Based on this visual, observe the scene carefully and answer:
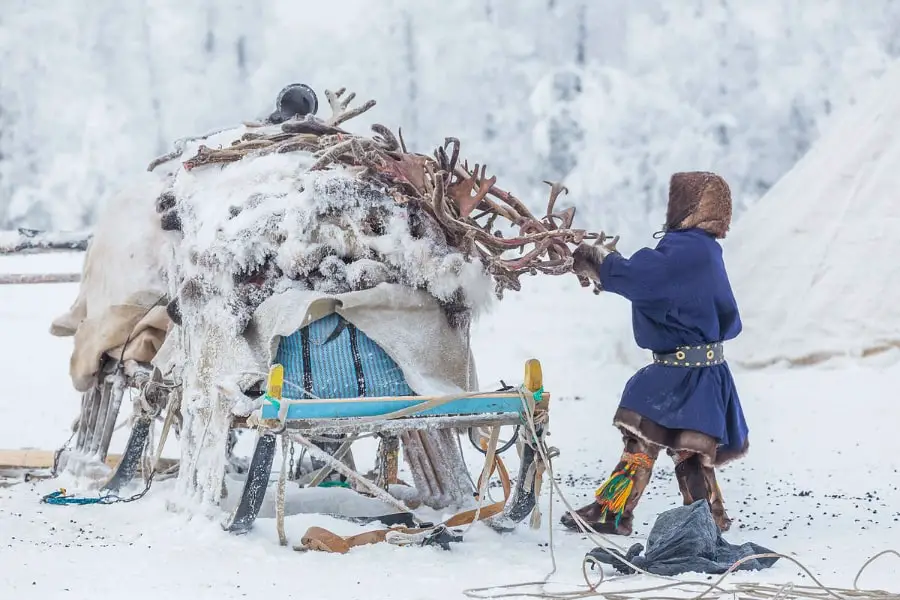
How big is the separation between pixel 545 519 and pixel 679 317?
893mm

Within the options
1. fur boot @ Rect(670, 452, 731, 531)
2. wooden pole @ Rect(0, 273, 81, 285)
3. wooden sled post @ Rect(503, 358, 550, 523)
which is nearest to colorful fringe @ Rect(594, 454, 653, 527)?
fur boot @ Rect(670, 452, 731, 531)

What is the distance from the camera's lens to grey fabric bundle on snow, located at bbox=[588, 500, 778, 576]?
3076 mm

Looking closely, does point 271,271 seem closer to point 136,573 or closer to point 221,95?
point 136,573

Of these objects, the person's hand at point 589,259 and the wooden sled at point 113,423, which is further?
the wooden sled at point 113,423

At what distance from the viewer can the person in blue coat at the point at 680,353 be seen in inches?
144

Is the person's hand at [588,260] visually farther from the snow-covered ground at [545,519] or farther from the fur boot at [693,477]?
the snow-covered ground at [545,519]

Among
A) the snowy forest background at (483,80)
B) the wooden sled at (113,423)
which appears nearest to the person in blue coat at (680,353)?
the wooden sled at (113,423)

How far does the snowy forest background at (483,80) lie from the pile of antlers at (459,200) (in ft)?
24.5

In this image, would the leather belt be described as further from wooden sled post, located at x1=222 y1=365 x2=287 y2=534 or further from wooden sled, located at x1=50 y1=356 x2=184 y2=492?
wooden sled, located at x1=50 y1=356 x2=184 y2=492

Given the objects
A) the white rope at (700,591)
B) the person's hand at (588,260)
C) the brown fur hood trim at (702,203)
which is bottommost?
the white rope at (700,591)

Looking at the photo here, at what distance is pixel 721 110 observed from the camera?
11.6 metres

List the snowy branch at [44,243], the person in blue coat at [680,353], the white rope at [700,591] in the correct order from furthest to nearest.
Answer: the snowy branch at [44,243], the person in blue coat at [680,353], the white rope at [700,591]

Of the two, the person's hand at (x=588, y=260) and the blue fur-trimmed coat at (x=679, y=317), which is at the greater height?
the person's hand at (x=588, y=260)

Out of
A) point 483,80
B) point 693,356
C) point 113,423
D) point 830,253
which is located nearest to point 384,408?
point 693,356
